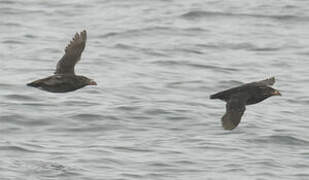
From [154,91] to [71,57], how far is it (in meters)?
6.09

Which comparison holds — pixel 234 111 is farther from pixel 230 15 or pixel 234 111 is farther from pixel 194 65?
pixel 230 15

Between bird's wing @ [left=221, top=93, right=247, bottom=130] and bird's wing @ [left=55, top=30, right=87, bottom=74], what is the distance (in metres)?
2.21

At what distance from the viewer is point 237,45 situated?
25.5 meters

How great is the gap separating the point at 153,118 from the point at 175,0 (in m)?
11.6

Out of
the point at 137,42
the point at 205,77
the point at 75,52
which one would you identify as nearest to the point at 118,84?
the point at 205,77

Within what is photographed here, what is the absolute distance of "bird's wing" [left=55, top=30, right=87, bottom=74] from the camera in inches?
599

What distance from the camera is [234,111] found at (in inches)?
557

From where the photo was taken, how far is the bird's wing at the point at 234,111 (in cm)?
1392

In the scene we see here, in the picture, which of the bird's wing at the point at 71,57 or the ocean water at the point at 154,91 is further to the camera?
the ocean water at the point at 154,91

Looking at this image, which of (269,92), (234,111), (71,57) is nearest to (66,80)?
(71,57)

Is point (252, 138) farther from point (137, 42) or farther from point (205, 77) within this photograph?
point (137, 42)

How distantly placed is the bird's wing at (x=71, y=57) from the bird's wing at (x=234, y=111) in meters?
2.21

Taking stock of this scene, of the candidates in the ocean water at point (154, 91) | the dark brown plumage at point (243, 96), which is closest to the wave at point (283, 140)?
the ocean water at point (154, 91)

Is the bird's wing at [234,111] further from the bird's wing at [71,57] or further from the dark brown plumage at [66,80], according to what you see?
the bird's wing at [71,57]
